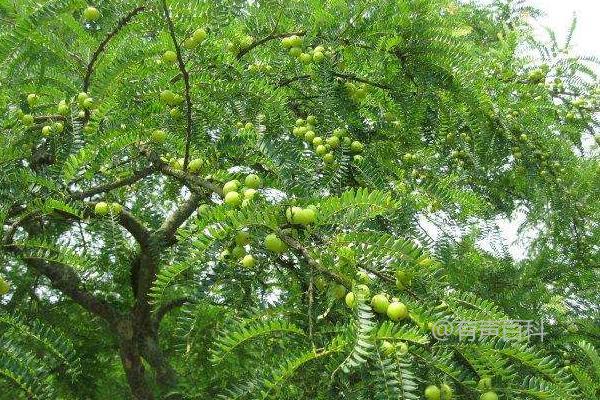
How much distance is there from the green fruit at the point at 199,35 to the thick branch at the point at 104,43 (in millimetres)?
164

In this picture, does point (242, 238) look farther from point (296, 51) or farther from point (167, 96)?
point (296, 51)

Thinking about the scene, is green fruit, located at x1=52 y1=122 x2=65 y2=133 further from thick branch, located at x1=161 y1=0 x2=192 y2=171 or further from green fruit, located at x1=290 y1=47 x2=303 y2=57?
green fruit, located at x1=290 y1=47 x2=303 y2=57

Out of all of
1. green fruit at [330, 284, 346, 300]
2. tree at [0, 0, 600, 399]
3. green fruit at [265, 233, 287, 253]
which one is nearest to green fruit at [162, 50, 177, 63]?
tree at [0, 0, 600, 399]

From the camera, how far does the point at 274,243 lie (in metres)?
1.20

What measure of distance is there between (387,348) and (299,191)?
565mm

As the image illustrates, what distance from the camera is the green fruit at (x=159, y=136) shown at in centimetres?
186

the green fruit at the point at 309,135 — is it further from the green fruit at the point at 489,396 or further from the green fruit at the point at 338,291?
the green fruit at the point at 489,396

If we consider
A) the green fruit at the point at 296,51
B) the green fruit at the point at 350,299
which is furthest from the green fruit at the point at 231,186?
the green fruit at the point at 296,51

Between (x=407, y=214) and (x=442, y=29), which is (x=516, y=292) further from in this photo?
(x=442, y=29)

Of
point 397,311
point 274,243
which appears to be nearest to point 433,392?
point 397,311

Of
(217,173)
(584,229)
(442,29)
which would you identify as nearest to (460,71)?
(442,29)

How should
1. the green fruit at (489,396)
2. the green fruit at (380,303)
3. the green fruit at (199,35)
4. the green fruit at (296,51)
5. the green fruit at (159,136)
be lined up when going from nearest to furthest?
the green fruit at (489,396)
the green fruit at (380,303)
the green fruit at (199,35)
the green fruit at (159,136)
the green fruit at (296,51)

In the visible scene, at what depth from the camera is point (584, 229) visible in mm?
3225

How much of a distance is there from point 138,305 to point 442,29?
9.50 ft
